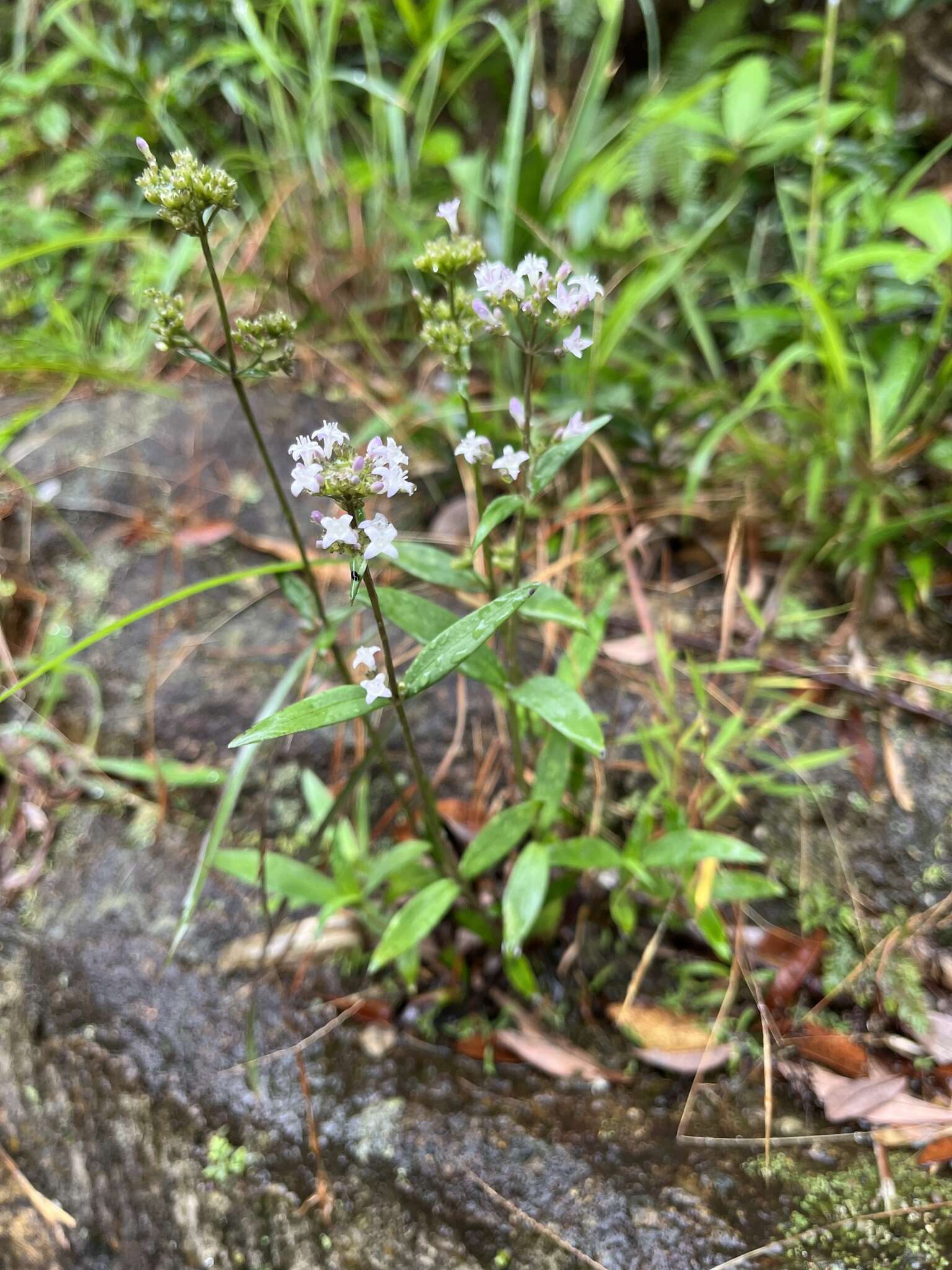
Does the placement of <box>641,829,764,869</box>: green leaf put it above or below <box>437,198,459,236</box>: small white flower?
below

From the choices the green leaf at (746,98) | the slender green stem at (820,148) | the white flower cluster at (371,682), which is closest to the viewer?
the white flower cluster at (371,682)

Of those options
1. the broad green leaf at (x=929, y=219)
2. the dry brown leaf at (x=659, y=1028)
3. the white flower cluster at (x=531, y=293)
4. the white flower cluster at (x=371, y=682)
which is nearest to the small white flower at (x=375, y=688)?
the white flower cluster at (x=371, y=682)

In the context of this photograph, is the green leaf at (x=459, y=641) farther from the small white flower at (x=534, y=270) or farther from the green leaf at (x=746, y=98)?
the green leaf at (x=746, y=98)

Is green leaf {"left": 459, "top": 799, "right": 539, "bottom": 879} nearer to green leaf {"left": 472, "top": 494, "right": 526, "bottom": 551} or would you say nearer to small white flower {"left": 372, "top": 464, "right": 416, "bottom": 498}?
green leaf {"left": 472, "top": 494, "right": 526, "bottom": 551}

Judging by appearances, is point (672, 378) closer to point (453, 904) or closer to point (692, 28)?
point (692, 28)

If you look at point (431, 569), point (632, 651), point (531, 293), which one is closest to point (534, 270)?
point (531, 293)

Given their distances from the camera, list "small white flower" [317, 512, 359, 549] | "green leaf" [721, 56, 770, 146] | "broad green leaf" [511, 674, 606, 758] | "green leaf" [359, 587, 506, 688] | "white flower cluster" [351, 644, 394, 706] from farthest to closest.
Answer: "green leaf" [721, 56, 770, 146], "green leaf" [359, 587, 506, 688], "broad green leaf" [511, 674, 606, 758], "white flower cluster" [351, 644, 394, 706], "small white flower" [317, 512, 359, 549]

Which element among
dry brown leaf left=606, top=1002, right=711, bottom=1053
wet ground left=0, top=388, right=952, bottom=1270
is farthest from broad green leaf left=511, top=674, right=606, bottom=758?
dry brown leaf left=606, top=1002, right=711, bottom=1053
